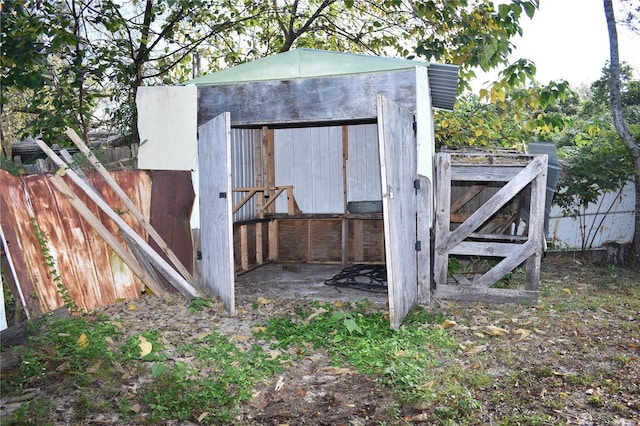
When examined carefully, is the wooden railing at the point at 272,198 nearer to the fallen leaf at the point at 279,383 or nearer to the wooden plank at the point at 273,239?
the wooden plank at the point at 273,239

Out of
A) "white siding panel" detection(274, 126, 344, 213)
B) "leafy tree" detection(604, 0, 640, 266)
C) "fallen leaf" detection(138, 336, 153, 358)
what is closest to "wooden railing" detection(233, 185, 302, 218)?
"white siding panel" detection(274, 126, 344, 213)

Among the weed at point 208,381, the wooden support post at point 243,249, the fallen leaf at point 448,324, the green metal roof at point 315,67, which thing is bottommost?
the fallen leaf at point 448,324

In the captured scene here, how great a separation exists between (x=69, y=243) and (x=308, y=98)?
3.25m

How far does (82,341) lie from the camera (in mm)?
5074

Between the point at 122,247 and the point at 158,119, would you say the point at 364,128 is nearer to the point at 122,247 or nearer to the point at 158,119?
the point at 158,119

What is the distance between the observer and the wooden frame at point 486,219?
6.97 metres

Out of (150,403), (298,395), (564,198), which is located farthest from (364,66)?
(564,198)

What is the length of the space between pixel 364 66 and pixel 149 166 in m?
3.02

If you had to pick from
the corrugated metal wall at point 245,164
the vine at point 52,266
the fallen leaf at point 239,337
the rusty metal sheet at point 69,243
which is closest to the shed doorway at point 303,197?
the corrugated metal wall at point 245,164

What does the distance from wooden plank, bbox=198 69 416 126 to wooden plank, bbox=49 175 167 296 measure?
6.30ft

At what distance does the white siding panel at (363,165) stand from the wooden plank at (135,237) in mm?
4162

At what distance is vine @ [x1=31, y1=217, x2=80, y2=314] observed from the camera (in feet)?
18.6

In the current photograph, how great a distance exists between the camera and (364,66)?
688 cm

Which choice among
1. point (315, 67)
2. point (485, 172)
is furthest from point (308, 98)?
point (485, 172)
